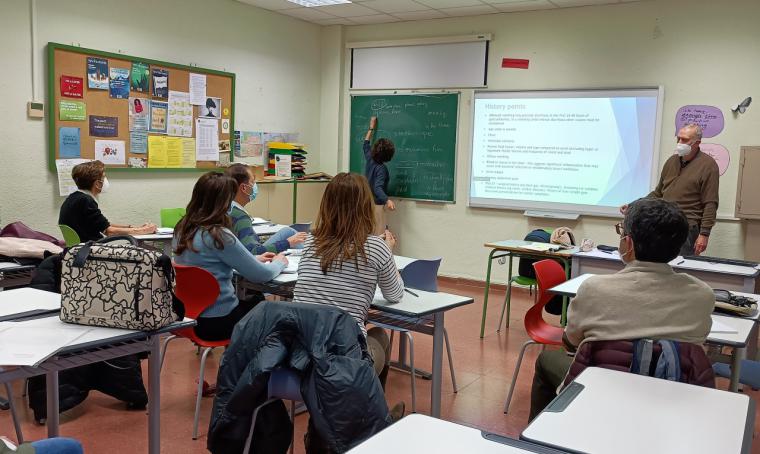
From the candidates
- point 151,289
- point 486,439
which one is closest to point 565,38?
point 151,289

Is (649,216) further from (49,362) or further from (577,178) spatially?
(577,178)

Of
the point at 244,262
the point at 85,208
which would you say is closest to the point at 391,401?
the point at 244,262

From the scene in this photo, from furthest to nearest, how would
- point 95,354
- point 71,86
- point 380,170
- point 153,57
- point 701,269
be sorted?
point 380,170, point 153,57, point 71,86, point 701,269, point 95,354

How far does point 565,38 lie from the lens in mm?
6387

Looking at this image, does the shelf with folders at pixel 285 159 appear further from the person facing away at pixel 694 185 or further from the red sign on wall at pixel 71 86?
the person facing away at pixel 694 185

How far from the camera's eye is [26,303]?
236 cm

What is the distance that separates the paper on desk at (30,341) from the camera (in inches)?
70.1

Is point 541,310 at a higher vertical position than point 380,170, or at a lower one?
lower

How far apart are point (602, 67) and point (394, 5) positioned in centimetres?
214

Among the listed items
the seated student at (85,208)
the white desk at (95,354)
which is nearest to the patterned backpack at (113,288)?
the white desk at (95,354)

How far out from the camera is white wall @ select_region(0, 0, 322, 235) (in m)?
4.87

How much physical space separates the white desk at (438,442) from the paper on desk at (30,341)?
3.43 ft

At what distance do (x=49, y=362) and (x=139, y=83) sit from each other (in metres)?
4.23

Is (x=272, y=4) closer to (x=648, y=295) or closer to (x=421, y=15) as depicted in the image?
(x=421, y=15)
